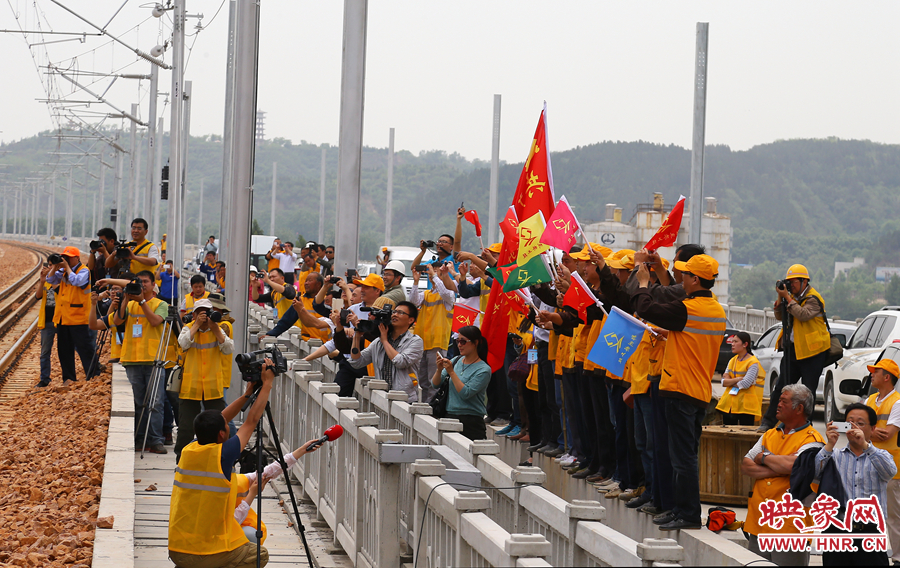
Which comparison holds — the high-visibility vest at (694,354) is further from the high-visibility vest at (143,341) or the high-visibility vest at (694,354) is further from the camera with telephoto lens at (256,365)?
the high-visibility vest at (143,341)

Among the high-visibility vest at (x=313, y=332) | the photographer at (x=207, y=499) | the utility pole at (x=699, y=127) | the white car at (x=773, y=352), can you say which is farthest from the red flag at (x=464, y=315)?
the utility pole at (x=699, y=127)

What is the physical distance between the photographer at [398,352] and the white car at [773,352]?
9.15 m

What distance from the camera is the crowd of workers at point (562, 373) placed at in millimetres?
7508

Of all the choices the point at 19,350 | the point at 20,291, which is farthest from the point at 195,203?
the point at 19,350

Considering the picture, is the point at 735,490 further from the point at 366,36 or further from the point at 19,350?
the point at 19,350

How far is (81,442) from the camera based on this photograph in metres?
12.5

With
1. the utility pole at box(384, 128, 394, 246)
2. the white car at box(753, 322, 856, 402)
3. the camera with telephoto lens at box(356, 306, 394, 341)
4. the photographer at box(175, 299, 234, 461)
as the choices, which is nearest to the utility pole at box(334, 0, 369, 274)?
the photographer at box(175, 299, 234, 461)

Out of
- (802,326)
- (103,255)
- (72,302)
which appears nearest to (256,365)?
(802,326)

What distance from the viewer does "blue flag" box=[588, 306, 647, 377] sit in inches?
336

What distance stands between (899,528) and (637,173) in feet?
401

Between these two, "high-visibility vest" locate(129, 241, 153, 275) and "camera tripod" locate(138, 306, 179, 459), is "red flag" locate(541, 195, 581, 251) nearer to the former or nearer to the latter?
"camera tripod" locate(138, 306, 179, 459)

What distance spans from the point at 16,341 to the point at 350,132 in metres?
16.5

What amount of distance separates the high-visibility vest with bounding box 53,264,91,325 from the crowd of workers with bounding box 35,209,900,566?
21 millimetres

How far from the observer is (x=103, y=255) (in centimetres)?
1677
